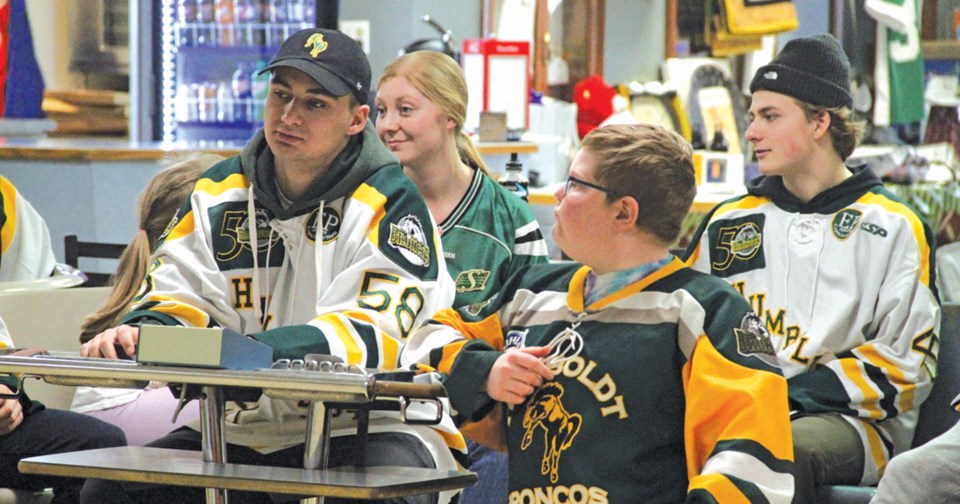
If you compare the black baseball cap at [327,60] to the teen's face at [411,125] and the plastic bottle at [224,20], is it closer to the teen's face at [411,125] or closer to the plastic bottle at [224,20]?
the teen's face at [411,125]

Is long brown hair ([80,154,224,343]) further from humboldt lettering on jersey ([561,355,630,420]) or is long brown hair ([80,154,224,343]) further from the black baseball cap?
humboldt lettering on jersey ([561,355,630,420])

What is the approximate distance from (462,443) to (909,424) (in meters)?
1.03

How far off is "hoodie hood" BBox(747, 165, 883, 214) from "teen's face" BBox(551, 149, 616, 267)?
107cm

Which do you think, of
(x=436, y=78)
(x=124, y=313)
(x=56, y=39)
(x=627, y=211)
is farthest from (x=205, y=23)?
(x=627, y=211)

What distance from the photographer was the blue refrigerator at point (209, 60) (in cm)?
816

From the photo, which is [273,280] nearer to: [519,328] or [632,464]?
[519,328]

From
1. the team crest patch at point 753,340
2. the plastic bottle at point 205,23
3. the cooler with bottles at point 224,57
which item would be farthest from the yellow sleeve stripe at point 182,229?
the plastic bottle at point 205,23

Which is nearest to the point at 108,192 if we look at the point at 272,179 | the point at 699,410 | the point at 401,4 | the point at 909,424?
the point at 401,4

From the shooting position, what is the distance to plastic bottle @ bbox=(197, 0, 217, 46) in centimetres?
862

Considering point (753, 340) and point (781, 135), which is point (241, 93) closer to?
point (781, 135)

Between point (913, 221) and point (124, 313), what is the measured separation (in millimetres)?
1779

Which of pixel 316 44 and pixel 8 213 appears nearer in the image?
pixel 316 44

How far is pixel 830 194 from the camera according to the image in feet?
9.57

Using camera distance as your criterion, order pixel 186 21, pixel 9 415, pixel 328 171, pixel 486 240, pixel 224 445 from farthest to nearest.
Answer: pixel 186 21 < pixel 486 240 < pixel 9 415 < pixel 328 171 < pixel 224 445
